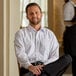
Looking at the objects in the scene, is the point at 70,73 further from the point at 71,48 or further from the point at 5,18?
the point at 5,18

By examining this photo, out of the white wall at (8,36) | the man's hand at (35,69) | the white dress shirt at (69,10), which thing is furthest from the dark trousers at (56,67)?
the white dress shirt at (69,10)

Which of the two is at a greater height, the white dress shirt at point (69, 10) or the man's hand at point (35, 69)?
the white dress shirt at point (69, 10)

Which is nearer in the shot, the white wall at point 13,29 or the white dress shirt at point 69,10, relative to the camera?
the white wall at point 13,29

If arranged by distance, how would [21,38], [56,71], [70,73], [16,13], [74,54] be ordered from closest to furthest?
[56,71] < [21,38] < [74,54] < [16,13] < [70,73]

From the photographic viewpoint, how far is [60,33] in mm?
2994

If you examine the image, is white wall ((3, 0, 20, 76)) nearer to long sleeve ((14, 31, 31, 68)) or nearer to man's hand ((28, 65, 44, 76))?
long sleeve ((14, 31, 31, 68))

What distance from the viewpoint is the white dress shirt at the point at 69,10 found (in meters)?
2.95

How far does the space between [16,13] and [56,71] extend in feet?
3.39

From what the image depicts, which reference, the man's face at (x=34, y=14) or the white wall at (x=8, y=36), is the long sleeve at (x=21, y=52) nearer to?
the man's face at (x=34, y=14)

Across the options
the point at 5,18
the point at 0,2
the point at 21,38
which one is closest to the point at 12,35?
the point at 5,18

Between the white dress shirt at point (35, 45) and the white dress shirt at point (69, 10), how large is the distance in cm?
82

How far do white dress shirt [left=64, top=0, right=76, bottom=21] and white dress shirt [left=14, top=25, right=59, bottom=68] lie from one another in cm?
82

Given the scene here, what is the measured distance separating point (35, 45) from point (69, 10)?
0.95m

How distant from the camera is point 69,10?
2.96 meters
